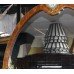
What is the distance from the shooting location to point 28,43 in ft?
4.98

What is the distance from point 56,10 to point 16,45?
0.30 metres

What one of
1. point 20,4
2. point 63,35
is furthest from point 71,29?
point 20,4

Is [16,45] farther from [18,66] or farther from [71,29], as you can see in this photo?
[71,29]

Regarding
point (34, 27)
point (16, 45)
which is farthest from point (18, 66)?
point (34, 27)

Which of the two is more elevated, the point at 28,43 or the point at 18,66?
the point at 28,43

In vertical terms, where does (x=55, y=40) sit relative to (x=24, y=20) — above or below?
below

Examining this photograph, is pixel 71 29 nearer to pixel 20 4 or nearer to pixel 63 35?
pixel 63 35

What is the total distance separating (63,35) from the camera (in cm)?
147
